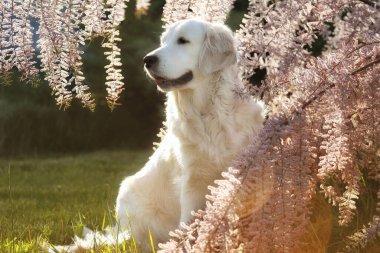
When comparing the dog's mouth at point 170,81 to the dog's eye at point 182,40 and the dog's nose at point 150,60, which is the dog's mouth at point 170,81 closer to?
the dog's nose at point 150,60

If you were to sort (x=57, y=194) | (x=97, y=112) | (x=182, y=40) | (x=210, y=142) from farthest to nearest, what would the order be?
1. (x=97, y=112)
2. (x=57, y=194)
3. (x=182, y=40)
4. (x=210, y=142)

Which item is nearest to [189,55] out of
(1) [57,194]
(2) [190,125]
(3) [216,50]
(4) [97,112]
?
(3) [216,50]

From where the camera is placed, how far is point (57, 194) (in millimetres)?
6832

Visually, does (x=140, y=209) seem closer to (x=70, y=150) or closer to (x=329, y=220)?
(x=329, y=220)

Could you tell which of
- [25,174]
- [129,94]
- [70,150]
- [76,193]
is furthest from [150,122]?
[76,193]

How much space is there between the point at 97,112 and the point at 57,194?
4.61 meters

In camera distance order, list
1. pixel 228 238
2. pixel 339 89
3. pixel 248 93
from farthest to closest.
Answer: pixel 248 93 → pixel 339 89 → pixel 228 238

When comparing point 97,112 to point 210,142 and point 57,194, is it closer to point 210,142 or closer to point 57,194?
point 57,194

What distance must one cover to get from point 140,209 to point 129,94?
301 inches

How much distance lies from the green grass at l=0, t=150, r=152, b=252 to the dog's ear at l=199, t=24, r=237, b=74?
0.99 m

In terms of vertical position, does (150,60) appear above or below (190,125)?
above

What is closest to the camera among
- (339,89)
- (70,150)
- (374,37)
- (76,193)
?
(339,89)

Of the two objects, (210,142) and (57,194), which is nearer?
(210,142)

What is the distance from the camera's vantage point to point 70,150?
430 inches
